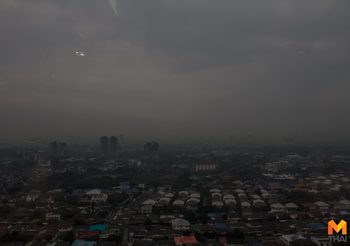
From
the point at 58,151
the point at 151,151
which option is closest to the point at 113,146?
the point at 151,151

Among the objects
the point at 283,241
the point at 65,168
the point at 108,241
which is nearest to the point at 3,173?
the point at 65,168

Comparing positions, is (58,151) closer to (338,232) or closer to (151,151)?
(151,151)

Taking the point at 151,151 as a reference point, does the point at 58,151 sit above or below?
above

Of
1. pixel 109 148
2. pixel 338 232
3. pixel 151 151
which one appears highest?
pixel 109 148

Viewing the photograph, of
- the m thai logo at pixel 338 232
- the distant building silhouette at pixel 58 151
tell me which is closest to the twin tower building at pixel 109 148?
the distant building silhouette at pixel 58 151

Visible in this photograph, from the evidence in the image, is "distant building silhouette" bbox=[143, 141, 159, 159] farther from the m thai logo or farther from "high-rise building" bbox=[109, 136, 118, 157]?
the m thai logo

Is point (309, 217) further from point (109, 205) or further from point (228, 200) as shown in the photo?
point (109, 205)

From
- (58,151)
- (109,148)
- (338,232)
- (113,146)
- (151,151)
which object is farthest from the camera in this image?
(151,151)

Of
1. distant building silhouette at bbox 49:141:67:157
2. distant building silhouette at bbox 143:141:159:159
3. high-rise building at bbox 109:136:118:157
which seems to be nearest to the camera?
distant building silhouette at bbox 49:141:67:157

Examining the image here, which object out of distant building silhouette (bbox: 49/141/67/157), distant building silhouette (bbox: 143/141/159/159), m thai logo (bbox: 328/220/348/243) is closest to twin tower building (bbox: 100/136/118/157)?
distant building silhouette (bbox: 143/141/159/159)
